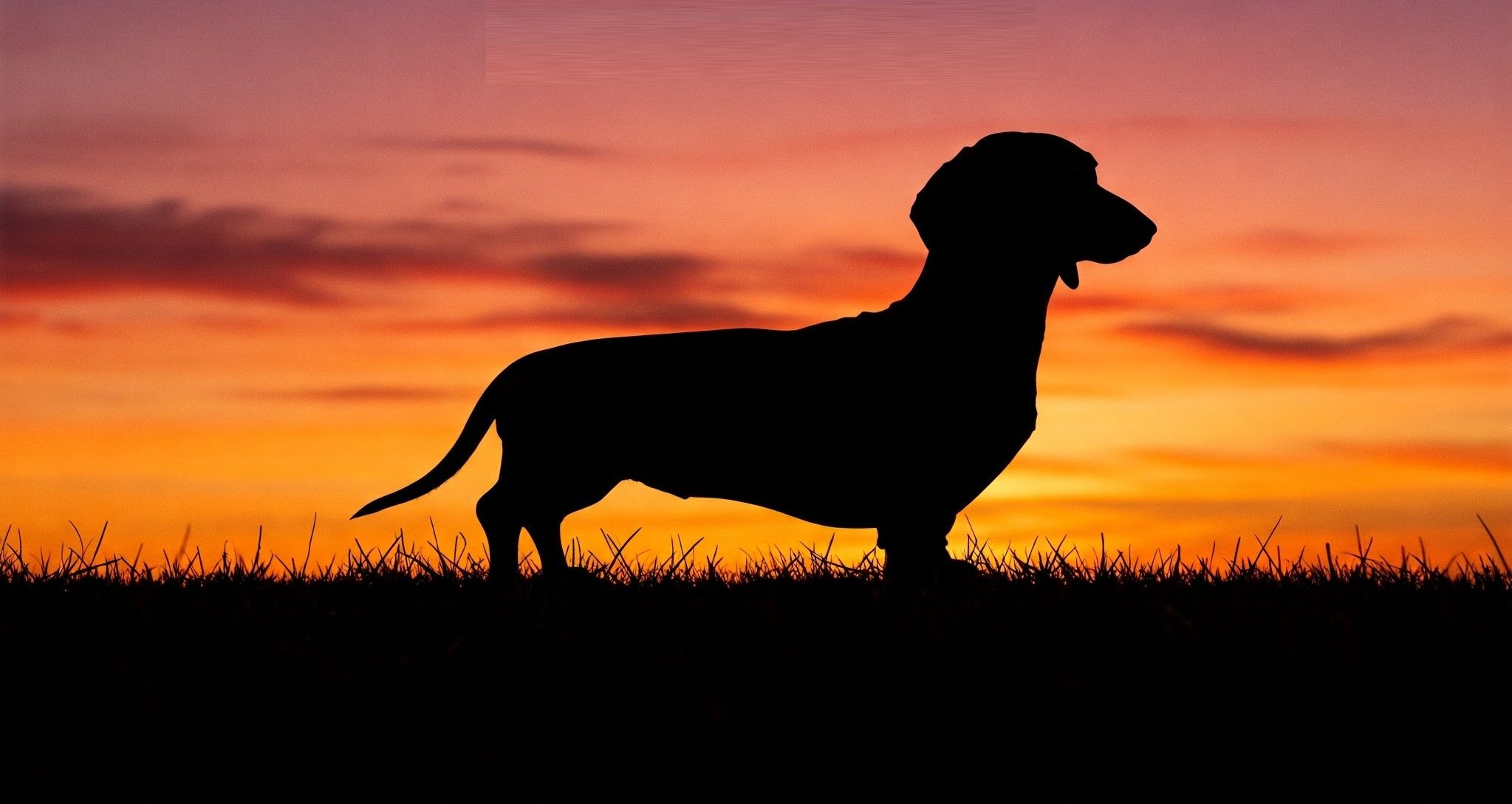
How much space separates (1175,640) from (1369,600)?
1.01 meters

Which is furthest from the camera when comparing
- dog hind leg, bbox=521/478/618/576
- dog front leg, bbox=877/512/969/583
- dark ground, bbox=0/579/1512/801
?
dog hind leg, bbox=521/478/618/576

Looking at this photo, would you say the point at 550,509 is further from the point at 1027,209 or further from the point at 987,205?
the point at 1027,209

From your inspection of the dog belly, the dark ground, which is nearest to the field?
the dark ground

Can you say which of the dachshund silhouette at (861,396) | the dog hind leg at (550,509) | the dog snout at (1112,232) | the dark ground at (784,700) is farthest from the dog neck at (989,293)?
the dog hind leg at (550,509)

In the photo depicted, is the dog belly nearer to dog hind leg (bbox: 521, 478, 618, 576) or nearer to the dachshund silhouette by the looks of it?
the dachshund silhouette

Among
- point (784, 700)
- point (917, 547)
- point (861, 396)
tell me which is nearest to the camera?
point (784, 700)

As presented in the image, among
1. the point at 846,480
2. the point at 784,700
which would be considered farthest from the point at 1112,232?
the point at 784,700

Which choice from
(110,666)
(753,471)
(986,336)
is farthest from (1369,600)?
(110,666)

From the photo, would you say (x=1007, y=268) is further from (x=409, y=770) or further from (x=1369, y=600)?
(x=409, y=770)

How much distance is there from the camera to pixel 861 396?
5.38 meters

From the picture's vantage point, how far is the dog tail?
5.63 m

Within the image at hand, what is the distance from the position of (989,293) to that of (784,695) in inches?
88.6

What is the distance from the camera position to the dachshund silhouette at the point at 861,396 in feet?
17.3

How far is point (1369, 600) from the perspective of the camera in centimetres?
453
